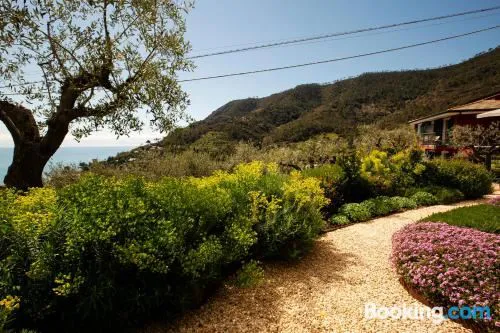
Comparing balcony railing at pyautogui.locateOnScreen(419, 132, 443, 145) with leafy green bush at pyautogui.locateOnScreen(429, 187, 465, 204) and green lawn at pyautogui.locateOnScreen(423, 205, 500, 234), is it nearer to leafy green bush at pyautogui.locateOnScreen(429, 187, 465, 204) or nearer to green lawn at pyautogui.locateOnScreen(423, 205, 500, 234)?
leafy green bush at pyautogui.locateOnScreen(429, 187, 465, 204)

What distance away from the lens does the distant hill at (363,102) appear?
44.2 metres

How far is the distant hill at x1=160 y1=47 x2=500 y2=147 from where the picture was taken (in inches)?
1740

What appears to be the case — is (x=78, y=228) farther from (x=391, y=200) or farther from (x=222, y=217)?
(x=391, y=200)

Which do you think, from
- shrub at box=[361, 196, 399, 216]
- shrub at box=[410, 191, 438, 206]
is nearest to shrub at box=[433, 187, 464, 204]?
shrub at box=[410, 191, 438, 206]

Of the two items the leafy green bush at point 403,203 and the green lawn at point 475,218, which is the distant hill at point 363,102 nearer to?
the leafy green bush at point 403,203

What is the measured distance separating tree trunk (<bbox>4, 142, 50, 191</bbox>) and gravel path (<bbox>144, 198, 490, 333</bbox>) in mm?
5877

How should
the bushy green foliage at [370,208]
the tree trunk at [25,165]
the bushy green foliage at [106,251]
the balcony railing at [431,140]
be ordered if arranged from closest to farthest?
the bushy green foliage at [106,251]
the tree trunk at [25,165]
the bushy green foliage at [370,208]
the balcony railing at [431,140]

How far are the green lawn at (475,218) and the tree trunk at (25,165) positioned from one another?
9.03 meters

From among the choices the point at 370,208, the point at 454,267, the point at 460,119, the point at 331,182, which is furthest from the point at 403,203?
the point at 460,119

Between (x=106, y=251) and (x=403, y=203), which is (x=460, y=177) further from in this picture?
(x=106, y=251)
